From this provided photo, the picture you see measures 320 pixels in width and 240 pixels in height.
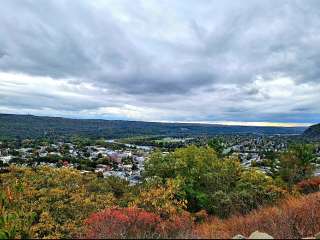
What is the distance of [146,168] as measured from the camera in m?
27.5

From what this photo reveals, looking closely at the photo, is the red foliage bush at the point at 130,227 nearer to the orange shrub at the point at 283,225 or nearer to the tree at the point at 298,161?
the orange shrub at the point at 283,225

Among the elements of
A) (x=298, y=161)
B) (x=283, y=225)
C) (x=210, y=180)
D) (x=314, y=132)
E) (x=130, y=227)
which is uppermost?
(x=314, y=132)

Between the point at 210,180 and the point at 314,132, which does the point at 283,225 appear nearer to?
the point at 210,180

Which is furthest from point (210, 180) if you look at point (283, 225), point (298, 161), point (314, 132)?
point (314, 132)

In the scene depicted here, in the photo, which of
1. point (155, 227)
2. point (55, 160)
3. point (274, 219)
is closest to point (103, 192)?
point (155, 227)

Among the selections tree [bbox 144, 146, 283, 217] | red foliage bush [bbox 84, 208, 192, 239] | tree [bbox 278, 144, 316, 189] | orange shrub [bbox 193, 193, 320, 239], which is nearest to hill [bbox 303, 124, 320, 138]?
tree [bbox 278, 144, 316, 189]

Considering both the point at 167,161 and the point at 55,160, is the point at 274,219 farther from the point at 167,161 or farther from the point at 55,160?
the point at 55,160

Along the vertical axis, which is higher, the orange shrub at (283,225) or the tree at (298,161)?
the orange shrub at (283,225)

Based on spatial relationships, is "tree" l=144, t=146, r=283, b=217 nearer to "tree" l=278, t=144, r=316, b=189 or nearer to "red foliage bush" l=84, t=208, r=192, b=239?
"red foliage bush" l=84, t=208, r=192, b=239

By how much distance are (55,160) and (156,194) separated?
187 ft

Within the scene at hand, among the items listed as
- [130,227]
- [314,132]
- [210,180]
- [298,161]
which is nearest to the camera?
[130,227]

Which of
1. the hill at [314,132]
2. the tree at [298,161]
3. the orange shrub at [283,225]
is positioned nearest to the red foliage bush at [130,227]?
the orange shrub at [283,225]

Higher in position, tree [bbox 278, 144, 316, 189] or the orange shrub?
the orange shrub

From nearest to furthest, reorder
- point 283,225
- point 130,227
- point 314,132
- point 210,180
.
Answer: point 283,225, point 130,227, point 210,180, point 314,132
